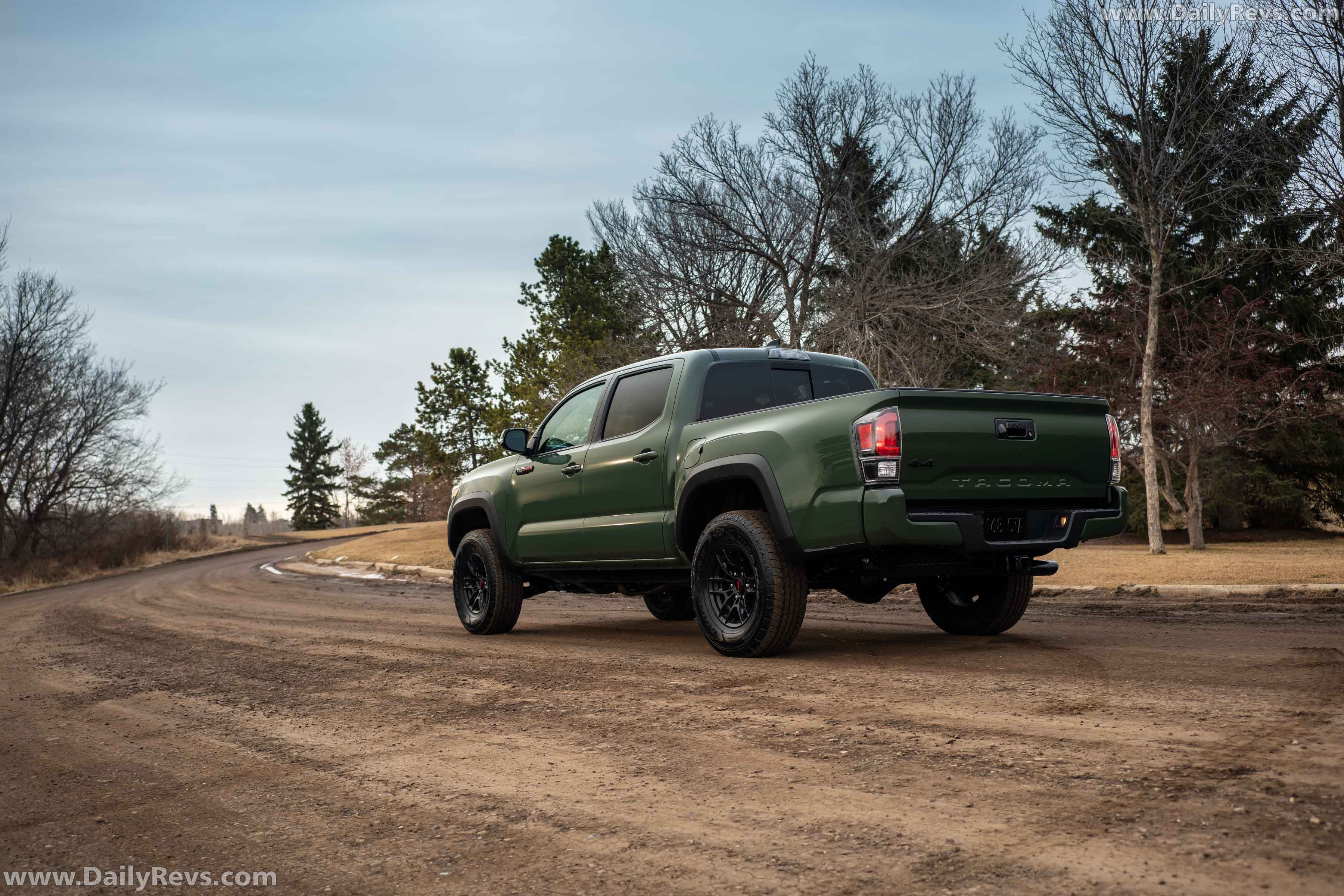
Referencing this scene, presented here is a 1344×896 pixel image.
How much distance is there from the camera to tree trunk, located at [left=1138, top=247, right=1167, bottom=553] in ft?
54.8

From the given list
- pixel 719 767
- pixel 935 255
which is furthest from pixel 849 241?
pixel 719 767

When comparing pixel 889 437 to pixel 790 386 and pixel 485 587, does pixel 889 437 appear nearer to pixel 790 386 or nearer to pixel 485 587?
pixel 790 386

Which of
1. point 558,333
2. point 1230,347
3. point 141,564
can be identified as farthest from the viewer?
point 558,333

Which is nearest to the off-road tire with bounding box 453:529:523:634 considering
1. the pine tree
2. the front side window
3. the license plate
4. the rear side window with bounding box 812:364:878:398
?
the front side window

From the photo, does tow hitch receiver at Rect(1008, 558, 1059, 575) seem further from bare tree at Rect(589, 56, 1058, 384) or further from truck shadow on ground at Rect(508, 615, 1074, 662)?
bare tree at Rect(589, 56, 1058, 384)

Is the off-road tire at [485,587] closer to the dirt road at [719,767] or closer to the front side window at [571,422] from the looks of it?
the front side window at [571,422]

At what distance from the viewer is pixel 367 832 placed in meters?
3.30

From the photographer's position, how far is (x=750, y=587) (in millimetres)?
6535

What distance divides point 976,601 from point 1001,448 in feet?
6.70

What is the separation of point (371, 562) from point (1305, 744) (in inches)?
924

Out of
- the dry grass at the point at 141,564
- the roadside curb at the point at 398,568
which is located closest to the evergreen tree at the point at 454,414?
the dry grass at the point at 141,564

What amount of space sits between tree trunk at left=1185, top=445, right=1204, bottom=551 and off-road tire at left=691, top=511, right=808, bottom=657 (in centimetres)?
1734

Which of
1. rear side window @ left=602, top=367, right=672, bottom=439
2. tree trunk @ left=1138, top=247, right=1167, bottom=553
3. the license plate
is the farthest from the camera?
tree trunk @ left=1138, top=247, right=1167, bottom=553

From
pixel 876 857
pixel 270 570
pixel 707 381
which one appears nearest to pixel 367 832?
pixel 876 857
